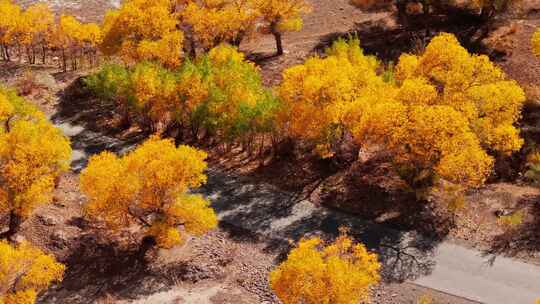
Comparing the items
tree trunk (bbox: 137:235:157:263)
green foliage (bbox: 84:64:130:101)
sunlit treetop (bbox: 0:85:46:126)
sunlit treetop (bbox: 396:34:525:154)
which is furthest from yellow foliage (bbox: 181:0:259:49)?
tree trunk (bbox: 137:235:157:263)

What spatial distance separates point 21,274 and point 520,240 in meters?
34.1

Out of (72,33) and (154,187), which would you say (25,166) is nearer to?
(154,187)

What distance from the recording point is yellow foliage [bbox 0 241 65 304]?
34.4 meters

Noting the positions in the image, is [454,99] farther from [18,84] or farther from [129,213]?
[18,84]

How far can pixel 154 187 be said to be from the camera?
127 ft

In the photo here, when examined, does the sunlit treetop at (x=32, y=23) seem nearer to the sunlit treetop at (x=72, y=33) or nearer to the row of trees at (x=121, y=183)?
the sunlit treetop at (x=72, y=33)

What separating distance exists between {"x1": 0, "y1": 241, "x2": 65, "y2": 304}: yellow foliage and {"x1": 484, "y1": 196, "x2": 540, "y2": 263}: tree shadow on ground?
29940mm

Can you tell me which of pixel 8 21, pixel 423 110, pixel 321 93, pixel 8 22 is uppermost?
pixel 8 21

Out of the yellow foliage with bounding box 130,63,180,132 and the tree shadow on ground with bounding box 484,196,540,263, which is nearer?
the tree shadow on ground with bounding box 484,196,540,263

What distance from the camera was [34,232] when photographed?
144ft

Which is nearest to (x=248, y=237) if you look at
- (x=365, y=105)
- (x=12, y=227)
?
(x=365, y=105)

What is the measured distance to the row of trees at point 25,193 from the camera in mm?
35062

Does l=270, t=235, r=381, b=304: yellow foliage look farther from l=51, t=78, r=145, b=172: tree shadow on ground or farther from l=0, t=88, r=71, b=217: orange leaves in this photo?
l=51, t=78, r=145, b=172: tree shadow on ground

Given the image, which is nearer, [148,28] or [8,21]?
[148,28]
